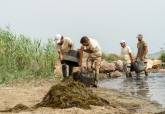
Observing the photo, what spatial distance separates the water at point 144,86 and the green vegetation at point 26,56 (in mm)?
2252

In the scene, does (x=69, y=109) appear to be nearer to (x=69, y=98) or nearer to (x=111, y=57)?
(x=69, y=98)

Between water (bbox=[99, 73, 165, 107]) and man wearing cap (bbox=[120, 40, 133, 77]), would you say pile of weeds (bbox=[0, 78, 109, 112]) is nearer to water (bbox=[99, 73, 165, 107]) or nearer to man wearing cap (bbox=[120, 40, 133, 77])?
water (bbox=[99, 73, 165, 107])

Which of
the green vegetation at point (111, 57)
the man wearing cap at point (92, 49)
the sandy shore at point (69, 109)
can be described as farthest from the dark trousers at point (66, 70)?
the green vegetation at point (111, 57)

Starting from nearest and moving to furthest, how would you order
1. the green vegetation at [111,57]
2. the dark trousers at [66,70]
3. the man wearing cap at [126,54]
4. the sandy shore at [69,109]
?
the sandy shore at [69,109] < the dark trousers at [66,70] < the man wearing cap at [126,54] < the green vegetation at [111,57]

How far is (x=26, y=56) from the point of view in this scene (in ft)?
70.8

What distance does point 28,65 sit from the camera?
2170 cm

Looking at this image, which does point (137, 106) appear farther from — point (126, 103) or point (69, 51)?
point (69, 51)

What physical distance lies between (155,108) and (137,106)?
1.56ft

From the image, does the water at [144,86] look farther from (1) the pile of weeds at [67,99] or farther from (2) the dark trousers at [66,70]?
(1) the pile of weeds at [67,99]

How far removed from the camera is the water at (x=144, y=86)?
17.0m

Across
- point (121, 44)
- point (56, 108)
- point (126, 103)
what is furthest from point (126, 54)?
point (56, 108)

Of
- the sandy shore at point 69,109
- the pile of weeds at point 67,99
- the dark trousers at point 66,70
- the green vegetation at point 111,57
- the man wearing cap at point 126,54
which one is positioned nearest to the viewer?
the sandy shore at point 69,109

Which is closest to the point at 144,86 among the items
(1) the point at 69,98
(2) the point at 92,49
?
(2) the point at 92,49

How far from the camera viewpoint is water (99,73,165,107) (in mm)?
16963
